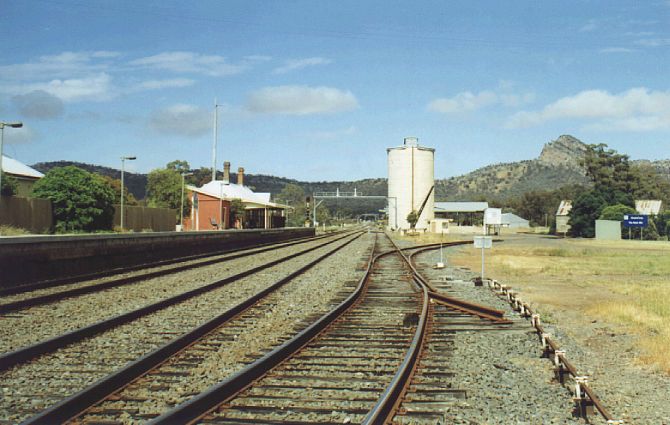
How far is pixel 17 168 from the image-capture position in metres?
50.4

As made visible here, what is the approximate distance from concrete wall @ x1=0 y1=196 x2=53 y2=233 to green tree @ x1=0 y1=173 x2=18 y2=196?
4217mm

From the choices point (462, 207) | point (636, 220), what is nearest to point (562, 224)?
point (636, 220)

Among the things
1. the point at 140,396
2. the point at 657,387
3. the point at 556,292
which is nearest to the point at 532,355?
the point at 657,387

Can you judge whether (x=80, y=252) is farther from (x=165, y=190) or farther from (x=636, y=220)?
(x=165, y=190)

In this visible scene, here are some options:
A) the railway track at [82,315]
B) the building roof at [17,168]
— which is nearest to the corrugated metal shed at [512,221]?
the building roof at [17,168]

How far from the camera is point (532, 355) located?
27.2ft

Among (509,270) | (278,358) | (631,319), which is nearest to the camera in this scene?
(278,358)

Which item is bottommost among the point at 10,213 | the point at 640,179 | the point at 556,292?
the point at 556,292

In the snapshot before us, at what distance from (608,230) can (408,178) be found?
4207 cm

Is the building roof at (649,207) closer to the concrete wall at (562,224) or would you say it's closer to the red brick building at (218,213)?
the concrete wall at (562,224)

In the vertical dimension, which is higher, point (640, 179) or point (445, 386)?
point (640, 179)

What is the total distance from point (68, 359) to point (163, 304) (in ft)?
15.0

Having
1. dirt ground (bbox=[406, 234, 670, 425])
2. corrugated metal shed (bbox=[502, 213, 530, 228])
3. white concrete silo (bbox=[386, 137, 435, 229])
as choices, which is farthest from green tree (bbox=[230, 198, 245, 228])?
corrugated metal shed (bbox=[502, 213, 530, 228])

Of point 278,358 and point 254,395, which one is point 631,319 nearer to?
point 278,358
